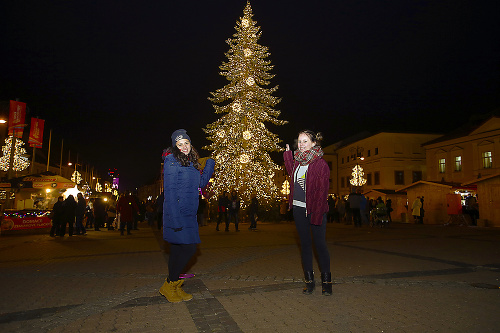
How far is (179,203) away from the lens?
192 inches

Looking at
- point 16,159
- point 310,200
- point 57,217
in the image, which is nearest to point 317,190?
point 310,200

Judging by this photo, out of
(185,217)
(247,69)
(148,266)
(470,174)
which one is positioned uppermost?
(247,69)

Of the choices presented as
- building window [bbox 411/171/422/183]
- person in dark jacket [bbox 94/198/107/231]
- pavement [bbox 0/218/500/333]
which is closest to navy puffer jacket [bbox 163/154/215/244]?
pavement [bbox 0/218/500/333]

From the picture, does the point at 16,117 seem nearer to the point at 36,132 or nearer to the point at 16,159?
the point at 36,132

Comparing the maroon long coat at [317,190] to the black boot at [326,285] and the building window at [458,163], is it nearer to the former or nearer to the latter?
the black boot at [326,285]

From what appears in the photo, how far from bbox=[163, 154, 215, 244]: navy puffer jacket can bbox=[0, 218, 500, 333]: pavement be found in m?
0.81

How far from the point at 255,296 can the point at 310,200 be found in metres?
1.39

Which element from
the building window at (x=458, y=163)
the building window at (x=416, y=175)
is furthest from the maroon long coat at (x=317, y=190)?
the building window at (x=416, y=175)

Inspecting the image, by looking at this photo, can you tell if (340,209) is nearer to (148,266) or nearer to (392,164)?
(148,266)

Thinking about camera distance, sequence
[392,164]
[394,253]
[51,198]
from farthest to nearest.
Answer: [392,164], [51,198], [394,253]

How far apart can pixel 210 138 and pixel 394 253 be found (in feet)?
76.3

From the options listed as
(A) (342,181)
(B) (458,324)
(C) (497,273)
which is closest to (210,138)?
(C) (497,273)

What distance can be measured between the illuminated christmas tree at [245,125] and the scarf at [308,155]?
24347mm

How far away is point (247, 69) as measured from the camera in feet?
104
